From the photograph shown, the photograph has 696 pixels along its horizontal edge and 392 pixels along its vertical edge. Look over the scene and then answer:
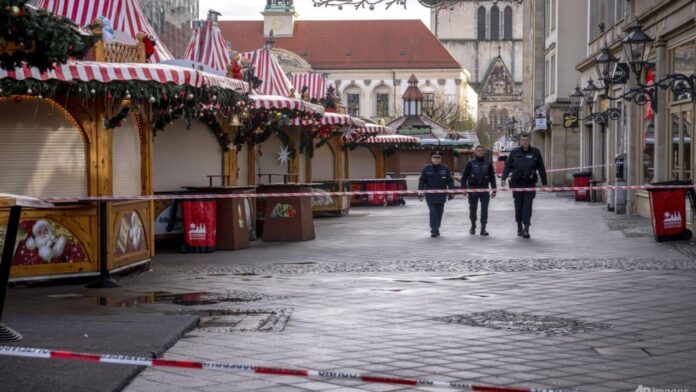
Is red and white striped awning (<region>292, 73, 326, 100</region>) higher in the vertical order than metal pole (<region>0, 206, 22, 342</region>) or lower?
higher

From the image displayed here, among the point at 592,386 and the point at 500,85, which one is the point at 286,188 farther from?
the point at 500,85

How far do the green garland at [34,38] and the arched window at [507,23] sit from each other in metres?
128

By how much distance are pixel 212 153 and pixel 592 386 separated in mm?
14004

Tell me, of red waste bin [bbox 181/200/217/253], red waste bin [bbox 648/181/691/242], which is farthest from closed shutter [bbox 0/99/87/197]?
red waste bin [bbox 648/181/691/242]

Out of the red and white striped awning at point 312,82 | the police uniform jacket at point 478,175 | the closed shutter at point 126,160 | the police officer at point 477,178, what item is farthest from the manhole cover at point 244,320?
the red and white striped awning at point 312,82

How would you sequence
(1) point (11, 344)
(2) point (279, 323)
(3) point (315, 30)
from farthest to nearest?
(3) point (315, 30) < (2) point (279, 323) < (1) point (11, 344)

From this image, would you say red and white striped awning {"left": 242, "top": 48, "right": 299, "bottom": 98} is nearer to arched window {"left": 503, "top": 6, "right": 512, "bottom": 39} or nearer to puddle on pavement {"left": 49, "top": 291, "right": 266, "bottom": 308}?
puddle on pavement {"left": 49, "top": 291, "right": 266, "bottom": 308}

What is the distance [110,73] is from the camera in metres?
13.0

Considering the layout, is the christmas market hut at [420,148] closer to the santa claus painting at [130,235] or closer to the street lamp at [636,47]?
the street lamp at [636,47]

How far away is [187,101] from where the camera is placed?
15461mm

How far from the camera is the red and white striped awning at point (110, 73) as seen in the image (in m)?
12.4

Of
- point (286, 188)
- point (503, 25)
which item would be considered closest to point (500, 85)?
point (503, 25)

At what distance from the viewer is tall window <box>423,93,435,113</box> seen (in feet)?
338

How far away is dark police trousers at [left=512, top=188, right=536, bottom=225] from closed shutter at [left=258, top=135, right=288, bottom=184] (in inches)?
312
